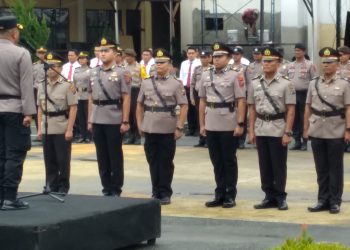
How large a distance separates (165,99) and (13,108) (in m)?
3.64

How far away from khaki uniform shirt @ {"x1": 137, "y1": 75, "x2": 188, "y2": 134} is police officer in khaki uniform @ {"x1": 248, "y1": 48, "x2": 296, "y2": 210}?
0.96m

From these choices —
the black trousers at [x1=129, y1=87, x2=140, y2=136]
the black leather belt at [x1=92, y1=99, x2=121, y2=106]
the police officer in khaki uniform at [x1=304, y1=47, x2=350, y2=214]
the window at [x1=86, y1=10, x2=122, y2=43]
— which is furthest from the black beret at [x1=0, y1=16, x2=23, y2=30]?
the window at [x1=86, y1=10, x2=122, y2=43]

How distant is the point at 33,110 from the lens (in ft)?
31.1

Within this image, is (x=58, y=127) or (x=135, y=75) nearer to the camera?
(x=58, y=127)

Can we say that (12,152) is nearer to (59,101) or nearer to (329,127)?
(59,101)

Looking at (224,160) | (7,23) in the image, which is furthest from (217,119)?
(7,23)

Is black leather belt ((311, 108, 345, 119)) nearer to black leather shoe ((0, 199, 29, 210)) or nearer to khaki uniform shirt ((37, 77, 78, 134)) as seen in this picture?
khaki uniform shirt ((37, 77, 78, 134))

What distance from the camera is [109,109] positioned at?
1311 cm

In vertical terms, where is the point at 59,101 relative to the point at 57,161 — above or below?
above

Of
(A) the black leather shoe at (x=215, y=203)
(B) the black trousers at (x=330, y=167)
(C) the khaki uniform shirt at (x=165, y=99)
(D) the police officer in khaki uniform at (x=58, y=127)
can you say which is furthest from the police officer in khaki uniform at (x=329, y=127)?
(D) the police officer in khaki uniform at (x=58, y=127)

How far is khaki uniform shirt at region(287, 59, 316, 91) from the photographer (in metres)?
18.7

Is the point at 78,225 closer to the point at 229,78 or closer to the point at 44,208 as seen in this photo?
the point at 44,208

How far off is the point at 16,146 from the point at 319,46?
1869cm

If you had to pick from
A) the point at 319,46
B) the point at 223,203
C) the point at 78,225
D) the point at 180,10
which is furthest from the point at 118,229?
the point at 180,10
